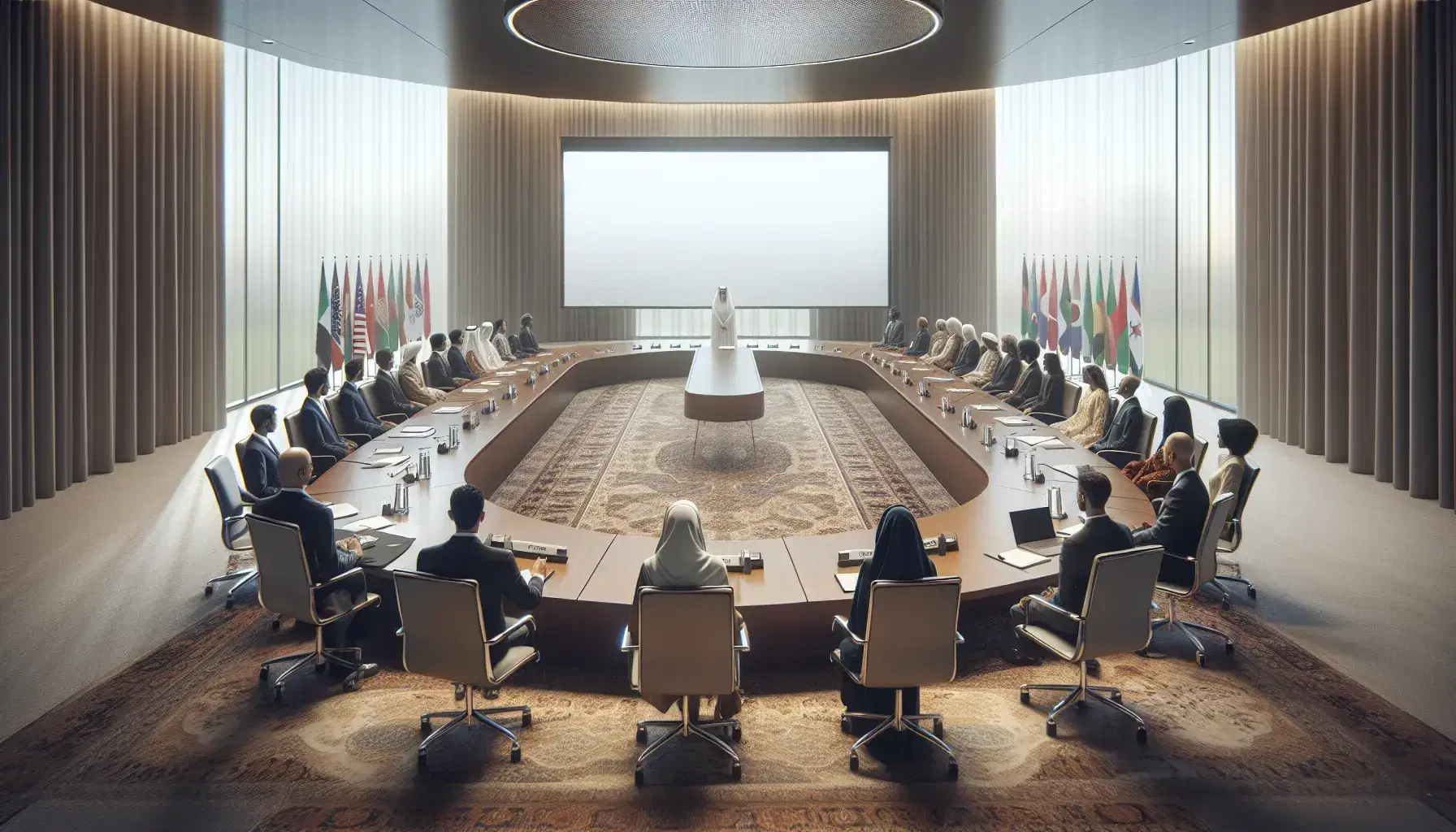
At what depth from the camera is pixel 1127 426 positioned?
7.54m

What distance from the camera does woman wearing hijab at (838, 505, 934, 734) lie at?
12.4ft

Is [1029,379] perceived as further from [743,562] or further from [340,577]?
[340,577]

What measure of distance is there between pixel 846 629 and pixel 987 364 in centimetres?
818

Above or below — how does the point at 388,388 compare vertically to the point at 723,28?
below

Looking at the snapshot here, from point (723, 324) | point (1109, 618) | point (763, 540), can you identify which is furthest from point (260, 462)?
point (723, 324)

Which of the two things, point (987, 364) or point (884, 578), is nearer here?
point (884, 578)

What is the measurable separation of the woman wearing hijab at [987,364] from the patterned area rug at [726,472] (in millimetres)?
1098

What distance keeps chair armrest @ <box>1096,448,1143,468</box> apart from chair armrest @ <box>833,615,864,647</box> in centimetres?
397

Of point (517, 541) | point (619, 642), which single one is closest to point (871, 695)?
point (619, 642)

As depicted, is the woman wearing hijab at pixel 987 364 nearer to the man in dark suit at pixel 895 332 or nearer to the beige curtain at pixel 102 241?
the man in dark suit at pixel 895 332

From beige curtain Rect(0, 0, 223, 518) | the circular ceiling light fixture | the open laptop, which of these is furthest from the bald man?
beige curtain Rect(0, 0, 223, 518)

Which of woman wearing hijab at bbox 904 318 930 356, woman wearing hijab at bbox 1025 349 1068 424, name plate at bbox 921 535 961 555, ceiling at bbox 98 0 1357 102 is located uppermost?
ceiling at bbox 98 0 1357 102

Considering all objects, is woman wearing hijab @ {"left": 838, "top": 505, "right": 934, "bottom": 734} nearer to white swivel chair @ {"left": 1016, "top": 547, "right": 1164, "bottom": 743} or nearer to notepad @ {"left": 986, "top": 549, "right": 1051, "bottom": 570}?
white swivel chair @ {"left": 1016, "top": 547, "right": 1164, "bottom": 743}

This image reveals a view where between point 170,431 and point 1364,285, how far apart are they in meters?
10.8
